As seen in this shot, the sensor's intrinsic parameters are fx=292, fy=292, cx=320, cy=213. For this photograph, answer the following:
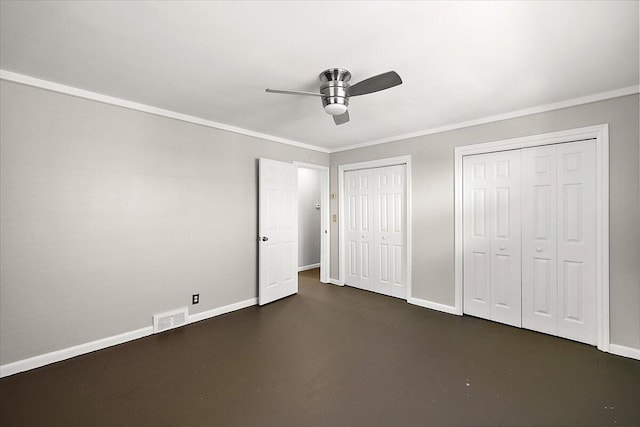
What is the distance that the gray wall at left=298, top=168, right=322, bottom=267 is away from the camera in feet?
20.9

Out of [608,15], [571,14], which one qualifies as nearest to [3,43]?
[571,14]

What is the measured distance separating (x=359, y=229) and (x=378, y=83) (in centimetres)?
A: 298

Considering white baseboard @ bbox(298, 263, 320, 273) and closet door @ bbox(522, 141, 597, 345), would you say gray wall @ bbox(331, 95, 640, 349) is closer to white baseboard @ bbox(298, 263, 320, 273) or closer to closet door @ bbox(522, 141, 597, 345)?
closet door @ bbox(522, 141, 597, 345)

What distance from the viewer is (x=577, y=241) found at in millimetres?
2857

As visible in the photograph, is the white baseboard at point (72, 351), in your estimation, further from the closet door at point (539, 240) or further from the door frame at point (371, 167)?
the closet door at point (539, 240)

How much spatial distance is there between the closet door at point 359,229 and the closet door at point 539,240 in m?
2.04

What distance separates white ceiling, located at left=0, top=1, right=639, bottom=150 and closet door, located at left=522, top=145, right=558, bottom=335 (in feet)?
2.00

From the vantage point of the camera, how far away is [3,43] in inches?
75.2

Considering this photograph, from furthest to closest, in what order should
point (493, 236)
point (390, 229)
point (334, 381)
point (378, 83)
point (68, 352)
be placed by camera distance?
point (390, 229) < point (493, 236) < point (68, 352) < point (334, 381) < point (378, 83)

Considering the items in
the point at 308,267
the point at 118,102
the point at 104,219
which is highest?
the point at 118,102

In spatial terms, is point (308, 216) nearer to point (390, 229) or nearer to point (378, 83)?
point (390, 229)

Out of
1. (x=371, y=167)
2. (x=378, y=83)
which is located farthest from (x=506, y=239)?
(x=378, y=83)

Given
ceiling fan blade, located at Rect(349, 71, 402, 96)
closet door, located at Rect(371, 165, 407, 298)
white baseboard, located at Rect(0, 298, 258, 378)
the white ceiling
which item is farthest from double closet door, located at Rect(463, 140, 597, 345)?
white baseboard, located at Rect(0, 298, 258, 378)

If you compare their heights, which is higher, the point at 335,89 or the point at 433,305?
the point at 335,89
